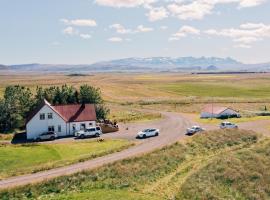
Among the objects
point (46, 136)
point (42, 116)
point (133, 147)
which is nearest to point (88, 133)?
point (46, 136)

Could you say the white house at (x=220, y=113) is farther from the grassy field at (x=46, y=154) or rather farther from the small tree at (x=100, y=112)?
the grassy field at (x=46, y=154)

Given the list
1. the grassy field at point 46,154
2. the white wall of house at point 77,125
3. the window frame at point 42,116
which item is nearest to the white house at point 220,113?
the white wall of house at point 77,125

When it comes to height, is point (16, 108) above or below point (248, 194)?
above

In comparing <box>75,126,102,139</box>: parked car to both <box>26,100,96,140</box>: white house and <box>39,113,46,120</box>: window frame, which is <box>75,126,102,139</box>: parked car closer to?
<box>26,100,96,140</box>: white house

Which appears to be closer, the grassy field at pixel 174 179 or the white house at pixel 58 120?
Answer: the grassy field at pixel 174 179

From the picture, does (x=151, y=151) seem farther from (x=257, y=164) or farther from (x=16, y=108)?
(x=16, y=108)

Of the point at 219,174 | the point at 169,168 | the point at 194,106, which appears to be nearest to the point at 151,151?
the point at 169,168
